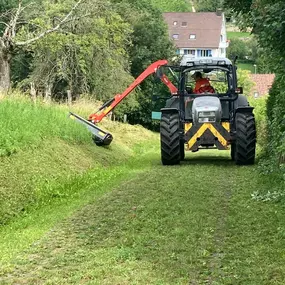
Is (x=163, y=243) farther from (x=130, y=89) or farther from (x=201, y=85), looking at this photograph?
(x=130, y=89)

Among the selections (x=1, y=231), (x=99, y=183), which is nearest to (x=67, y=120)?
(x=99, y=183)

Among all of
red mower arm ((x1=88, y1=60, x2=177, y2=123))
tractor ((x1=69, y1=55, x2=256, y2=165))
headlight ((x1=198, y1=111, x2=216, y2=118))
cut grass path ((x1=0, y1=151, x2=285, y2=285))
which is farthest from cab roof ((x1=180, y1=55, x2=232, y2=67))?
cut grass path ((x1=0, y1=151, x2=285, y2=285))

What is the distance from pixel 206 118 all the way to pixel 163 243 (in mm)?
7890

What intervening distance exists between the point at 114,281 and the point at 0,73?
64.3 ft

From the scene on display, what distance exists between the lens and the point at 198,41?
306ft

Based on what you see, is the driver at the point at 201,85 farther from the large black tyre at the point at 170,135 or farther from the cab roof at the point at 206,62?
the large black tyre at the point at 170,135

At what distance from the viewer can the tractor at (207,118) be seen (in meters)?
14.3

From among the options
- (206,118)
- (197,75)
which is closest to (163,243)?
(206,118)

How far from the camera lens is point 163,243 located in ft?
21.9

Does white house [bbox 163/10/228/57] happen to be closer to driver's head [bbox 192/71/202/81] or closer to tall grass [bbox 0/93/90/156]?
driver's head [bbox 192/71/202/81]

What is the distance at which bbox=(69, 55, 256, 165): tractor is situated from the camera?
47.0ft

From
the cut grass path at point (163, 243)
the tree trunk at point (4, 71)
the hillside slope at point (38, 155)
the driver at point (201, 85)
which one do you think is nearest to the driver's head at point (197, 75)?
the driver at point (201, 85)

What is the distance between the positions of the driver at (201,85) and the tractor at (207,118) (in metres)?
0.02

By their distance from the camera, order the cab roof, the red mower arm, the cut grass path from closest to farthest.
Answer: the cut grass path < the cab roof < the red mower arm
